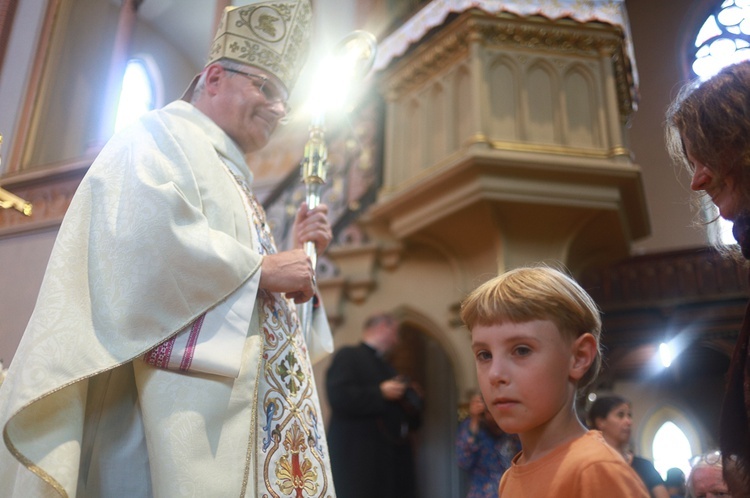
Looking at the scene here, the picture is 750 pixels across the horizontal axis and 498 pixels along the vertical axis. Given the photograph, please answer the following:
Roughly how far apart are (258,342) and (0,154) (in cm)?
101

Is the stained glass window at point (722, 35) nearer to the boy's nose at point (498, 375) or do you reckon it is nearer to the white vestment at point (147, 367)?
the white vestment at point (147, 367)

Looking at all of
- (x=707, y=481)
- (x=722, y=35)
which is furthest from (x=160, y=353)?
(x=722, y=35)

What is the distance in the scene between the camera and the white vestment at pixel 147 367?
1.78 m

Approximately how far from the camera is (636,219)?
18.5 ft

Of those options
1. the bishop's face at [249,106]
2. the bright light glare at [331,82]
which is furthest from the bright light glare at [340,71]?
the bishop's face at [249,106]

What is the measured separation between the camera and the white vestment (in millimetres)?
1779

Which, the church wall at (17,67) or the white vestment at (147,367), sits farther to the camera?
the church wall at (17,67)

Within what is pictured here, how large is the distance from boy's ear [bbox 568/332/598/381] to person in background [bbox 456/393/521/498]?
7.34 ft

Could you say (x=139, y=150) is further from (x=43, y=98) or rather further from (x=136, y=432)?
(x=136, y=432)

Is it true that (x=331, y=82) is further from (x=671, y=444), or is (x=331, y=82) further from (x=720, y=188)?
(x=671, y=444)

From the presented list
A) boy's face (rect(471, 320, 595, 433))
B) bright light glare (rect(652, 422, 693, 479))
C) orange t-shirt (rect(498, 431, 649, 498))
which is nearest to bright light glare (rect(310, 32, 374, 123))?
boy's face (rect(471, 320, 595, 433))

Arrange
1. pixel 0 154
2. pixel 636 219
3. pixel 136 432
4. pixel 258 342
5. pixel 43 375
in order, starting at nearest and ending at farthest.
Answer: pixel 43 375, pixel 136 432, pixel 258 342, pixel 0 154, pixel 636 219

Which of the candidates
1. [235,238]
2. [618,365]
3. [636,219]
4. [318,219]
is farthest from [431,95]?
[618,365]

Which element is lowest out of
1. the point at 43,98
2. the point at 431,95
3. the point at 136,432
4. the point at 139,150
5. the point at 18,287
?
the point at 136,432
